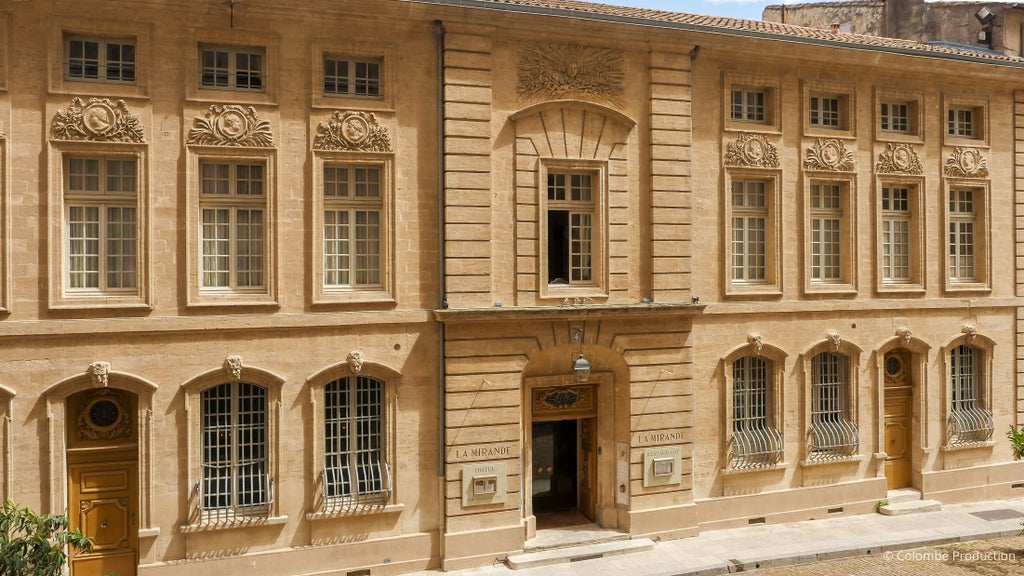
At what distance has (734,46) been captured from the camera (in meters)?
15.7

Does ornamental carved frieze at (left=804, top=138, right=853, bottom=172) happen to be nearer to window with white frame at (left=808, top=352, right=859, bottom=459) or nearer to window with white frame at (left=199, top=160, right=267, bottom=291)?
window with white frame at (left=808, top=352, right=859, bottom=459)

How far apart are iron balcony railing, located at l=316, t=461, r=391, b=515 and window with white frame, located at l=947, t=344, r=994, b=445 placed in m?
13.3

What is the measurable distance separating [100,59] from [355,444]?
789 centimetres

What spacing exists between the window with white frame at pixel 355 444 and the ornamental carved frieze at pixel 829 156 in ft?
34.7

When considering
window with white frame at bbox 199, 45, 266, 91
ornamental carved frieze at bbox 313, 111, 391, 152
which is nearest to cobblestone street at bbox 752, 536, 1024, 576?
ornamental carved frieze at bbox 313, 111, 391, 152

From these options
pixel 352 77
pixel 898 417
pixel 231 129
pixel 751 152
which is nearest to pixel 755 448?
pixel 898 417

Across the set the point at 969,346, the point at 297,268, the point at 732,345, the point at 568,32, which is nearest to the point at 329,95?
the point at 297,268

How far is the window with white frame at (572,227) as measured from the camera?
15.1 metres

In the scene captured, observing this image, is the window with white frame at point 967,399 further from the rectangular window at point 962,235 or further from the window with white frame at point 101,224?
the window with white frame at point 101,224

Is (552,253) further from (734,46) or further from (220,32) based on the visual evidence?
(220,32)

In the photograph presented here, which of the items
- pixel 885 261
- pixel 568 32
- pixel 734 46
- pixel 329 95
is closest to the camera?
pixel 329 95

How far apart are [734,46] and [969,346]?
31.4 feet

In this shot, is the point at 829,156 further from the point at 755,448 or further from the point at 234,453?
the point at 234,453

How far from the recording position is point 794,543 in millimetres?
15078
